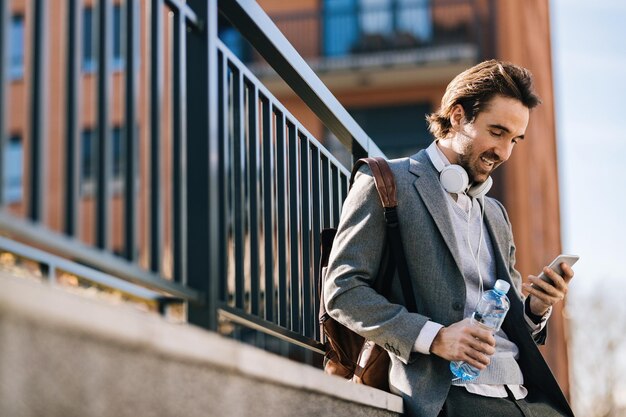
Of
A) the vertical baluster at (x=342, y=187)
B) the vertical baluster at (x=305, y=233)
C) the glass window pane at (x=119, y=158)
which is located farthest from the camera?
the vertical baluster at (x=342, y=187)

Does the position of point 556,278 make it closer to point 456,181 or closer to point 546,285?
point 546,285

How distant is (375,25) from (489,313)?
2185 centimetres

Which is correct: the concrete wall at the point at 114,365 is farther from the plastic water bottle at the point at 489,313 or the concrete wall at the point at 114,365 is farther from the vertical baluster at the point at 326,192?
the vertical baluster at the point at 326,192

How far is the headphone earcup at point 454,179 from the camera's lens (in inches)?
156

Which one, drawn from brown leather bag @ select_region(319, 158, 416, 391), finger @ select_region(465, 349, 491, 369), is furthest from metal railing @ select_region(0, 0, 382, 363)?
finger @ select_region(465, 349, 491, 369)

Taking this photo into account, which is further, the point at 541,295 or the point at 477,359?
the point at 541,295

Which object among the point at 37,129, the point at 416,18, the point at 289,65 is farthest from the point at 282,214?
the point at 416,18

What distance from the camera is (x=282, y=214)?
4.35 meters


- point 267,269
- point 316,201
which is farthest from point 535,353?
point 316,201

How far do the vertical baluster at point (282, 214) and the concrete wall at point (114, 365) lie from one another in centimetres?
146

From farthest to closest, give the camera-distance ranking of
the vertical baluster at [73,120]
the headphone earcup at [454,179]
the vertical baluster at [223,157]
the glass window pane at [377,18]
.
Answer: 1. the glass window pane at [377,18]
2. the headphone earcup at [454,179]
3. the vertical baluster at [223,157]
4. the vertical baluster at [73,120]

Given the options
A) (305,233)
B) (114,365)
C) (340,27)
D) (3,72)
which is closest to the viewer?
(114,365)

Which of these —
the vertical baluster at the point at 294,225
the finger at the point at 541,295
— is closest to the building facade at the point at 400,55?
the vertical baluster at the point at 294,225

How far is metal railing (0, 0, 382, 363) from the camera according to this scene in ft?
7.48
